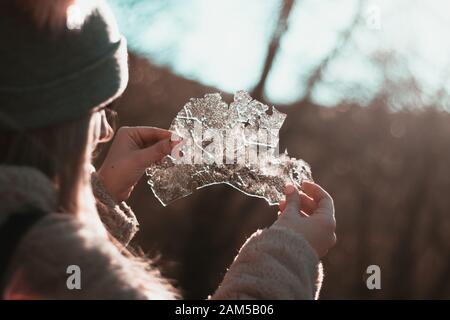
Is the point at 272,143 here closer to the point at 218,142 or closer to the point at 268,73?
the point at 218,142

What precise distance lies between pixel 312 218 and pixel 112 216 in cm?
52

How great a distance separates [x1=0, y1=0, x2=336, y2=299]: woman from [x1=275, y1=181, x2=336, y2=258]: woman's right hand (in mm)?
201

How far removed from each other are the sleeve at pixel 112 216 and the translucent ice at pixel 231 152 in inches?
8.1

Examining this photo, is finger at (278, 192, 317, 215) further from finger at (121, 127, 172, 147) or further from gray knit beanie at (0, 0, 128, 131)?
gray knit beanie at (0, 0, 128, 131)

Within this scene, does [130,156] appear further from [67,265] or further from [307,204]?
[67,265]

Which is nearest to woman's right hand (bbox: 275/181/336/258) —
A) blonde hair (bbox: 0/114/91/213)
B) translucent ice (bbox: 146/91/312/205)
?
translucent ice (bbox: 146/91/312/205)

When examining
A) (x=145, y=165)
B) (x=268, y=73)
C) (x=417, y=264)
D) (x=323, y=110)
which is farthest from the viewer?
(x=417, y=264)

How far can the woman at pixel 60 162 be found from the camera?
925 millimetres

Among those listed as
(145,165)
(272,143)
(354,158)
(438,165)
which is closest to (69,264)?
(145,165)

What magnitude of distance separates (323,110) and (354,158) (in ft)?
3.70

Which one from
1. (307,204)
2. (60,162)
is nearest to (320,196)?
(307,204)

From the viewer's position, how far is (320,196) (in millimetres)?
1596

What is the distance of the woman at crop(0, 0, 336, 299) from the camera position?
93 cm

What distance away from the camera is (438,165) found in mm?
7289
